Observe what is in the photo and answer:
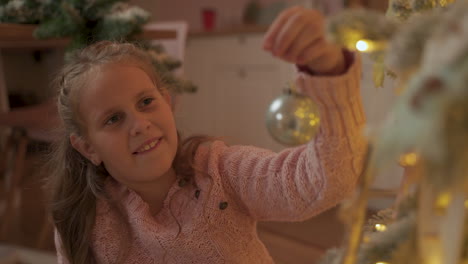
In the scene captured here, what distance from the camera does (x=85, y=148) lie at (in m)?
0.85

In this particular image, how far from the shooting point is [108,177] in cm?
90

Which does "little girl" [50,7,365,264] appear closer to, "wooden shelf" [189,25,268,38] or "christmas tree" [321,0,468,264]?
"christmas tree" [321,0,468,264]

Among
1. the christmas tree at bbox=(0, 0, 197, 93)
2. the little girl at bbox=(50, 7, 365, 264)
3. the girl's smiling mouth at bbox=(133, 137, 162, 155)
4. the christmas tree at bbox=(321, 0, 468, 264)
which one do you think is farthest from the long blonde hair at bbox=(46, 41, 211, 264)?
the christmas tree at bbox=(321, 0, 468, 264)

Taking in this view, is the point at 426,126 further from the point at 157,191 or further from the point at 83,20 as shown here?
the point at 83,20

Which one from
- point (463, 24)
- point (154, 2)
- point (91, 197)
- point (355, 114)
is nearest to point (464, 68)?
point (463, 24)

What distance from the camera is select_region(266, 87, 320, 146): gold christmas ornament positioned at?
486 millimetres

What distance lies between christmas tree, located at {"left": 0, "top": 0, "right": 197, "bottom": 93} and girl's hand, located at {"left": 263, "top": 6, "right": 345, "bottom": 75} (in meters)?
0.75

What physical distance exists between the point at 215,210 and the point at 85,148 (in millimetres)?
265

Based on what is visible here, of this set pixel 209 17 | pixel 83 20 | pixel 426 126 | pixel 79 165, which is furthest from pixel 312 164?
pixel 209 17

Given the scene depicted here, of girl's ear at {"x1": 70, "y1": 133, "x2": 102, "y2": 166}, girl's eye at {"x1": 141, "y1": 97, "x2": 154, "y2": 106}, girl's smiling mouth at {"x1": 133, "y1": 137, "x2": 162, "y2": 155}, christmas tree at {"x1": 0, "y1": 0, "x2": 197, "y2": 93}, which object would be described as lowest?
girl's ear at {"x1": 70, "y1": 133, "x2": 102, "y2": 166}

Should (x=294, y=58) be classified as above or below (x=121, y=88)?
above

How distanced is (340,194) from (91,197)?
0.48m

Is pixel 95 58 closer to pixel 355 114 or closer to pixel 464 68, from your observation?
pixel 355 114

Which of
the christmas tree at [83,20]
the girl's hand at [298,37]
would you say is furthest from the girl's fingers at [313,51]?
the christmas tree at [83,20]
